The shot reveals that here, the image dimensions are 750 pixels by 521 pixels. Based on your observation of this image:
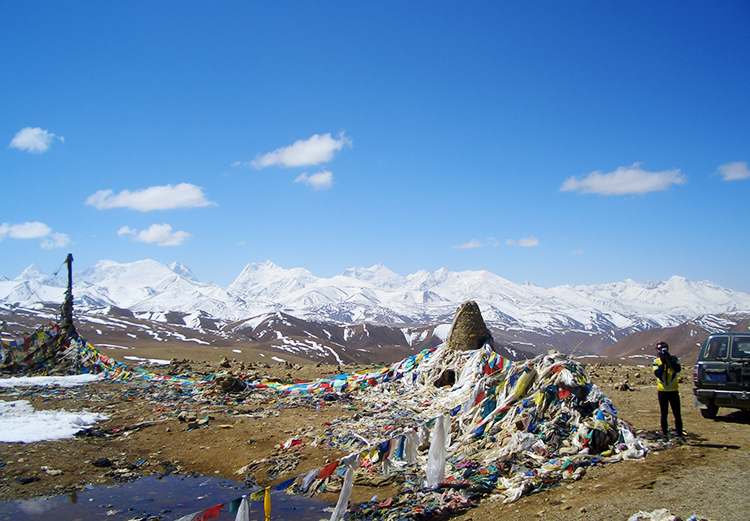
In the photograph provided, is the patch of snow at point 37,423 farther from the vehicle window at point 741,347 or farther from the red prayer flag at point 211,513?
the vehicle window at point 741,347

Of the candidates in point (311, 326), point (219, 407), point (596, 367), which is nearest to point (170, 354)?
point (219, 407)

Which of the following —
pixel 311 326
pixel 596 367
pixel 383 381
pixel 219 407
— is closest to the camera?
pixel 219 407

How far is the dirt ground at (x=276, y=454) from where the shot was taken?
614 centimetres

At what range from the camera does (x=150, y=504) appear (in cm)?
805

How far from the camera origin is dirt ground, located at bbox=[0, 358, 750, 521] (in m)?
6.14

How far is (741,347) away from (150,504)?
13.0 metres

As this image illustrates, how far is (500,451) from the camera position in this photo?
8234 millimetres

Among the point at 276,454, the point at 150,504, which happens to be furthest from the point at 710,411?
the point at 150,504

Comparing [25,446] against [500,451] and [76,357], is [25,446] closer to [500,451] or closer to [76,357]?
[500,451]

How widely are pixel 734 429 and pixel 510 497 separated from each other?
249 inches

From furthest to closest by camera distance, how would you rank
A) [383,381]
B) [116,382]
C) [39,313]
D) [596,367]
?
[39,313], [596,367], [116,382], [383,381]

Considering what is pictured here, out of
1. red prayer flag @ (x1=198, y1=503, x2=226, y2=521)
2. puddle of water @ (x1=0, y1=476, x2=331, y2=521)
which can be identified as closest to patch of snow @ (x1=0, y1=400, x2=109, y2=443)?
puddle of water @ (x1=0, y1=476, x2=331, y2=521)

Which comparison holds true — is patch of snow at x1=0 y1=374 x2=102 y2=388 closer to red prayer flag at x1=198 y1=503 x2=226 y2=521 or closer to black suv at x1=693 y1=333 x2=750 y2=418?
red prayer flag at x1=198 y1=503 x2=226 y2=521

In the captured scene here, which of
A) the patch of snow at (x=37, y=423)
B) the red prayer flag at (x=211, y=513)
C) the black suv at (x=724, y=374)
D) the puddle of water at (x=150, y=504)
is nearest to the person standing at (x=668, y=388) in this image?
the black suv at (x=724, y=374)
